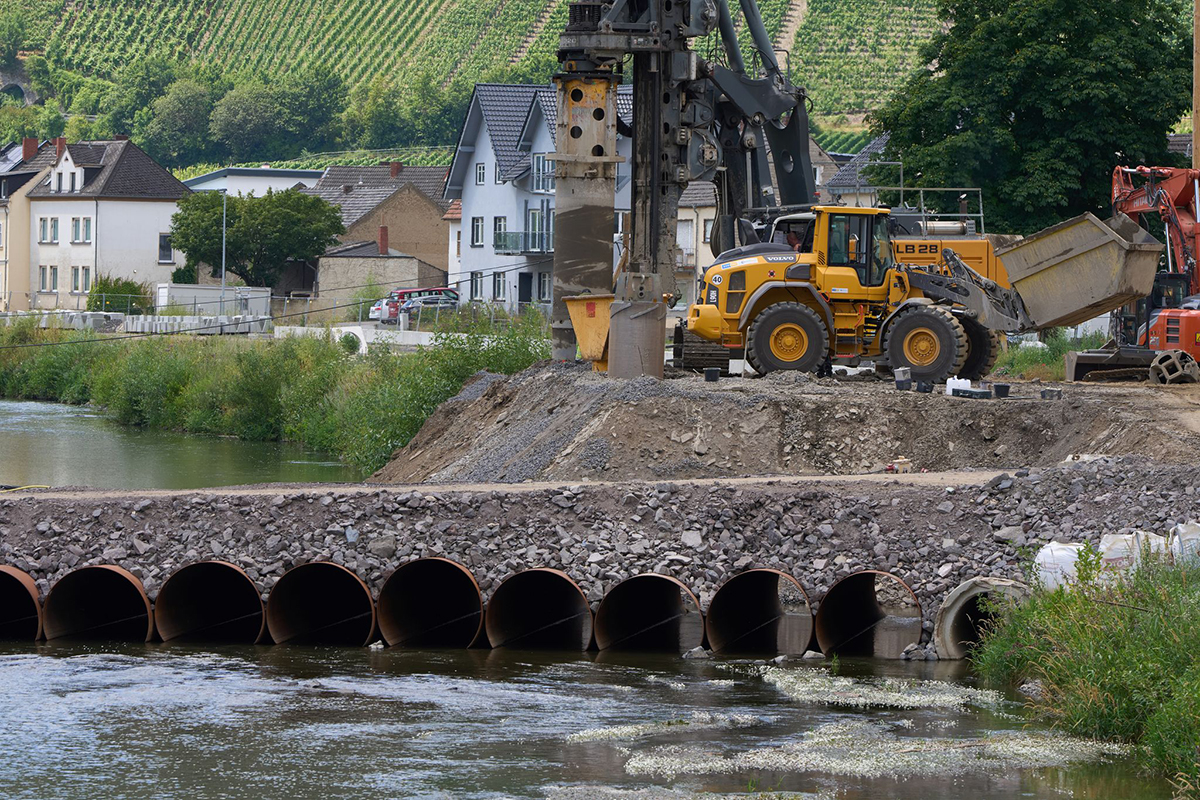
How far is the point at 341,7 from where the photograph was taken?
178250mm

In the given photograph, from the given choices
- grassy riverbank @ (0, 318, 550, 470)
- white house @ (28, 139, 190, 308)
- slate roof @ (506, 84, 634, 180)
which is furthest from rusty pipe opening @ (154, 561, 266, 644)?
white house @ (28, 139, 190, 308)

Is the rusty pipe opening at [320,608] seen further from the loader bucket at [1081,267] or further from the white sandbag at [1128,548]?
the loader bucket at [1081,267]

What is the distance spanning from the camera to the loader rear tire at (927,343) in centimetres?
2419

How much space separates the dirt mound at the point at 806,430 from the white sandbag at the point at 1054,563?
595 cm

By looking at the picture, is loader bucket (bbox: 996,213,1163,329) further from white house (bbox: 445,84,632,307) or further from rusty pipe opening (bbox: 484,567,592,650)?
white house (bbox: 445,84,632,307)

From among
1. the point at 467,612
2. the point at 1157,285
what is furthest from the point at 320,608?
the point at 1157,285

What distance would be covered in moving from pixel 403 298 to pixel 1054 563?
5265 centimetres

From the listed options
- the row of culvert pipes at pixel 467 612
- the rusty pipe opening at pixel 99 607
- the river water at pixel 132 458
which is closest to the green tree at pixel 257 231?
the river water at pixel 132 458

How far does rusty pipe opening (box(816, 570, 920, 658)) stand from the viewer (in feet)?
54.0

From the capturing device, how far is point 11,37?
19088 cm

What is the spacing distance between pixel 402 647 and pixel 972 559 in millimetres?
5896

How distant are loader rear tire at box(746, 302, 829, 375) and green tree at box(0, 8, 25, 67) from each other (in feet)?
603

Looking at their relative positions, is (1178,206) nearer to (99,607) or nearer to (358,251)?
(99,607)

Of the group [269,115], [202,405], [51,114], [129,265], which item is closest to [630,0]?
[202,405]
